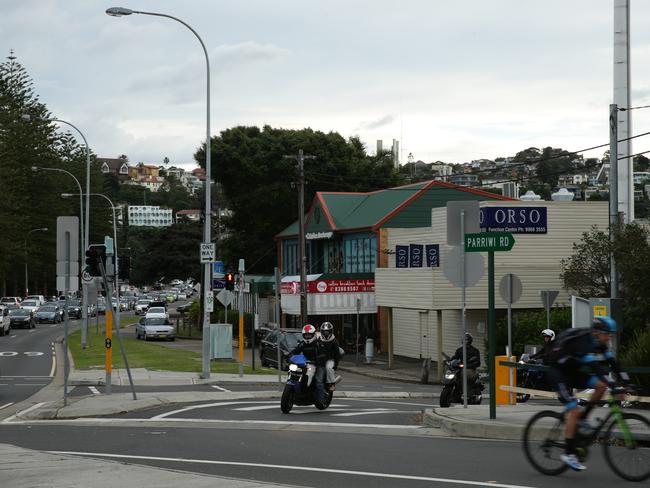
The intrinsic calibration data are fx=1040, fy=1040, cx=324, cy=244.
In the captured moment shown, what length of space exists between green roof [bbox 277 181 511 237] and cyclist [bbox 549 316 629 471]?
37547 millimetres

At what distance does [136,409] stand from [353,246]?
106 feet

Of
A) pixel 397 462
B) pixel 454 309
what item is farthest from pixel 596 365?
pixel 454 309

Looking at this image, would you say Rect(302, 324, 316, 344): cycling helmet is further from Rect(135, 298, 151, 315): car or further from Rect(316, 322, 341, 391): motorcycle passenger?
Rect(135, 298, 151, 315): car

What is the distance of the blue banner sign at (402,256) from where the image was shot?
1676 inches

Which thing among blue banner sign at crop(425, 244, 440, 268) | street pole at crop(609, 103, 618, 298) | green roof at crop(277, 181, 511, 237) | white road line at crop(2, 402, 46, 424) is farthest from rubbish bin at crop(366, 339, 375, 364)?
white road line at crop(2, 402, 46, 424)

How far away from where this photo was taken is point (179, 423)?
18.1 m

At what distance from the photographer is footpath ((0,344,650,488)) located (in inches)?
421

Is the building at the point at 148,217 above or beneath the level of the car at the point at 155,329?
above

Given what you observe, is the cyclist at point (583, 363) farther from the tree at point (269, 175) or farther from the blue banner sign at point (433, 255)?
the tree at point (269, 175)

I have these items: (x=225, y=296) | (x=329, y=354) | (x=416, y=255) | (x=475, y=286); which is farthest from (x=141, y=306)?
(x=329, y=354)

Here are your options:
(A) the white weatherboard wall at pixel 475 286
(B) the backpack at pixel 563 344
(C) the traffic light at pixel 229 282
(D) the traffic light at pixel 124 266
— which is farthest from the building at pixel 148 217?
(B) the backpack at pixel 563 344

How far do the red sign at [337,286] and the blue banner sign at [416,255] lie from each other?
219 inches

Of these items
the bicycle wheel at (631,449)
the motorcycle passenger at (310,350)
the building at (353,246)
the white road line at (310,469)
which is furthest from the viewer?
the building at (353,246)

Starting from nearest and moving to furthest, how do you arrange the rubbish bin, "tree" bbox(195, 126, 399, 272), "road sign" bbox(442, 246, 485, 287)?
"road sign" bbox(442, 246, 485, 287) → the rubbish bin → "tree" bbox(195, 126, 399, 272)
